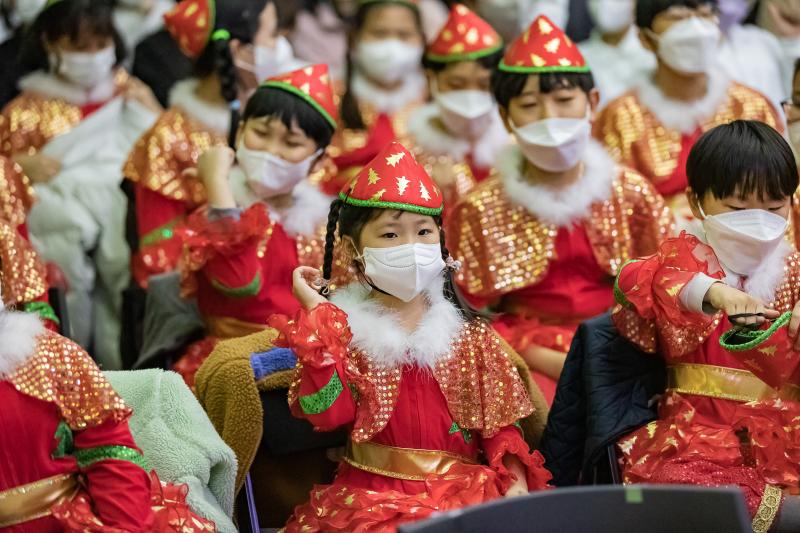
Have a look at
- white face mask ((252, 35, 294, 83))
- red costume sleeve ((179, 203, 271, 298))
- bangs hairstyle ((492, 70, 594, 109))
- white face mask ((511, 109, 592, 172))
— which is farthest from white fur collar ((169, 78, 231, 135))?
white face mask ((511, 109, 592, 172))

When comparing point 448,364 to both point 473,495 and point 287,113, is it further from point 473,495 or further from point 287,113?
point 287,113

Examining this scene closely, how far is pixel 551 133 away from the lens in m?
3.47

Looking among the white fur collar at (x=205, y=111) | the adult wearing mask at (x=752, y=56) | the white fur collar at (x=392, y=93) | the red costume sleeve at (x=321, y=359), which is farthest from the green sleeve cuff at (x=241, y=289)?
the adult wearing mask at (x=752, y=56)

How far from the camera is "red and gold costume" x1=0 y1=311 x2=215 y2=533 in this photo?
7.83 ft

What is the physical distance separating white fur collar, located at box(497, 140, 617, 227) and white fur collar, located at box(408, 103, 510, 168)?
71 cm

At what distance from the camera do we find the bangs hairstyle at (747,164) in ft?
8.87

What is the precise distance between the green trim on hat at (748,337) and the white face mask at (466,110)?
1867 millimetres

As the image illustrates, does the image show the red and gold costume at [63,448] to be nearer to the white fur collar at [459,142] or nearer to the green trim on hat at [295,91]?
the green trim on hat at [295,91]

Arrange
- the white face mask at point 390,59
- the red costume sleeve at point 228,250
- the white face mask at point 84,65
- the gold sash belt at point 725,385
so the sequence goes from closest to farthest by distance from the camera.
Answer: the gold sash belt at point 725,385 < the red costume sleeve at point 228,250 < the white face mask at point 84,65 < the white face mask at point 390,59

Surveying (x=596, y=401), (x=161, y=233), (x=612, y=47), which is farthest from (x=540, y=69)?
(x=612, y=47)

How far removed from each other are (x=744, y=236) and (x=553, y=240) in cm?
89

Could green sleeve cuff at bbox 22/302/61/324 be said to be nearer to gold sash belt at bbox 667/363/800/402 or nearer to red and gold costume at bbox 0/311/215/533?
red and gold costume at bbox 0/311/215/533

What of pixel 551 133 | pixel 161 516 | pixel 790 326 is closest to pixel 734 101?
pixel 551 133

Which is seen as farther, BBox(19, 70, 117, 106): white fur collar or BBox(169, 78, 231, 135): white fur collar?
BBox(19, 70, 117, 106): white fur collar
